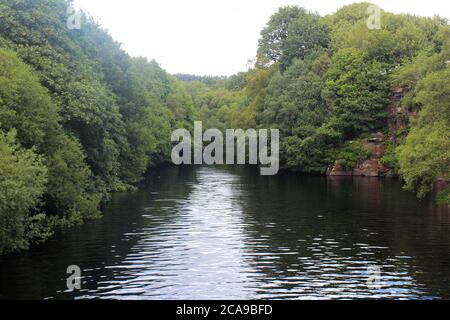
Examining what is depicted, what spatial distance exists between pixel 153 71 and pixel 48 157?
86081 millimetres

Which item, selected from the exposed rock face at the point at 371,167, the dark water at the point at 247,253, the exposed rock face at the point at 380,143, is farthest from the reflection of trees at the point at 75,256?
the exposed rock face at the point at 380,143

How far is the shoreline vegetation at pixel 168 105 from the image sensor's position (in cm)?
3800

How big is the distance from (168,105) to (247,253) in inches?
3924

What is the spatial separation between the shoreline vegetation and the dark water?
350cm

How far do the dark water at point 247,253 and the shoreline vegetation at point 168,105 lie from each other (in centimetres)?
350

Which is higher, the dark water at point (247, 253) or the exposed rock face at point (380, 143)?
the exposed rock face at point (380, 143)

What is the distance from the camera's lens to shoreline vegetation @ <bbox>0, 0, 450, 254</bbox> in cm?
3800

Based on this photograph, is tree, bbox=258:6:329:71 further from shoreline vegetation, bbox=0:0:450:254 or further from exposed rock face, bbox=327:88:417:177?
exposed rock face, bbox=327:88:417:177

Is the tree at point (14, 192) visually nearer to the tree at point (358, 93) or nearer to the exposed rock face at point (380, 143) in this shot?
the exposed rock face at point (380, 143)

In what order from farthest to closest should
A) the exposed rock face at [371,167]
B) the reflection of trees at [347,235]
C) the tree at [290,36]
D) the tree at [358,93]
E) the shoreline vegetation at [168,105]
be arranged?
the tree at [290,36] < the tree at [358,93] < the exposed rock face at [371,167] < the shoreline vegetation at [168,105] < the reflection of trees at [347,235]

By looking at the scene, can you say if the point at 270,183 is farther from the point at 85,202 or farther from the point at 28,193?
the point at 28,193

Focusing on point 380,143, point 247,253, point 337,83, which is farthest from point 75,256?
point 337,83
